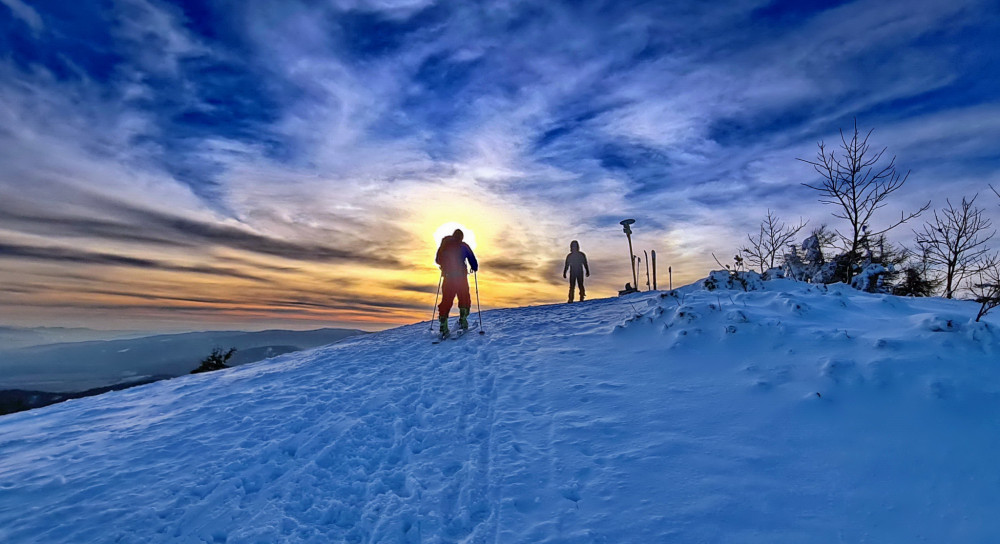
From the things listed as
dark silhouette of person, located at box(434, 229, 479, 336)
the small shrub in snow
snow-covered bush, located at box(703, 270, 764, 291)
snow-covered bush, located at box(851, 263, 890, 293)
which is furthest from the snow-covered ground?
the small shrub in snow

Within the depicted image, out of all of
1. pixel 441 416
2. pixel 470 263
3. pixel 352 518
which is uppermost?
pixel 470 263

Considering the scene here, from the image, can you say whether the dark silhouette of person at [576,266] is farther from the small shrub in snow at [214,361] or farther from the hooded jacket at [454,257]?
the small shrub in snow at [214,361]

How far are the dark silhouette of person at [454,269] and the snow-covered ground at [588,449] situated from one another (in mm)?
3900

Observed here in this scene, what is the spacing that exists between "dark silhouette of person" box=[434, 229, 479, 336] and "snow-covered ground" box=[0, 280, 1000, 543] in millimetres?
3900

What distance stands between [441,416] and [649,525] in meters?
3.36

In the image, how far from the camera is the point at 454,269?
38.4ft

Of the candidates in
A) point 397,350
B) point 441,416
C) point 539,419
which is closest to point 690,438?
point 539,419

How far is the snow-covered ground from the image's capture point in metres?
3.61

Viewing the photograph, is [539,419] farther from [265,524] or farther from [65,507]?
[65,507]

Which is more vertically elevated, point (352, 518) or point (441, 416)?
point (441, 416)

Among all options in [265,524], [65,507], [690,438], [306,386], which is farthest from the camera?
[306,386]

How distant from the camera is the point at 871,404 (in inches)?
189

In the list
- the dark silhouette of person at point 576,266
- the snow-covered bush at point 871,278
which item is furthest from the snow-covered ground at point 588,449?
the dark silhouette of person at point 576,266

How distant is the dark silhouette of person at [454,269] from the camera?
1172 centimetres
